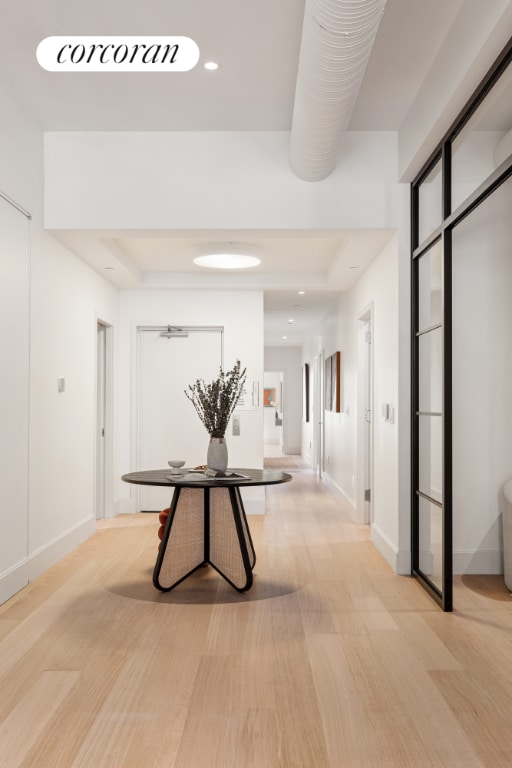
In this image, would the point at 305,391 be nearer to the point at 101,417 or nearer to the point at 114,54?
the point at 101,417

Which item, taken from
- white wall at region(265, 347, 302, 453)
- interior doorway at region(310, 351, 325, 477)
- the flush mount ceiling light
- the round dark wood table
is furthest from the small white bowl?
white wall at region(265, 347, 302, 453)

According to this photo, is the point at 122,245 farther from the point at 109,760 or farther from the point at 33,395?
the point at 109,760

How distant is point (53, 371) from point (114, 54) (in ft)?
7.60

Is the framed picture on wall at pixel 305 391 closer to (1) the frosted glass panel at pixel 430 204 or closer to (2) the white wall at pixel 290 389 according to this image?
(2) the white wall at pixel 290 389

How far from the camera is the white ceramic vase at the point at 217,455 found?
4312mm

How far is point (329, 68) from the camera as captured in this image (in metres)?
2.85

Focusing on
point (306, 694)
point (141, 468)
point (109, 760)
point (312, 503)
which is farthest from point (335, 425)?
point (109, 760)

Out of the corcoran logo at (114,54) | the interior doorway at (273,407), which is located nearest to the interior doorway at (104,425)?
the corcoran logo at (114,54)

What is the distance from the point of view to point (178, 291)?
716cm

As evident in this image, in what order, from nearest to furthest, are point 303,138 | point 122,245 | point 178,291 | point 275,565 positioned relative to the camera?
point 303,138
point 275,565
point 122,245
point 178,291

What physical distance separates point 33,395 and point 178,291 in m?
3.05

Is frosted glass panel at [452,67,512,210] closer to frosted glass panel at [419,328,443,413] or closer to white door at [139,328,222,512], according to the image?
frosted glass panel at [419,328,443,413]

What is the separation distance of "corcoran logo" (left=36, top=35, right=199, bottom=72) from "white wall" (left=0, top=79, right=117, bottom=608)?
0.89 metres

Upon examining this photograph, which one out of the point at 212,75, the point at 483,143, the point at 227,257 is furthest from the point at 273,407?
the point at 483,143
